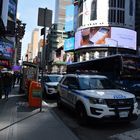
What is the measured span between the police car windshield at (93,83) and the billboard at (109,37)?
69270mm

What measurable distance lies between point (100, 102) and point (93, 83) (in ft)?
6.99

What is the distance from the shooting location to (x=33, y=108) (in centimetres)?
1454

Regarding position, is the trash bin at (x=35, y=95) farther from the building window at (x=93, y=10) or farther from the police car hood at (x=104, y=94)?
the building window at (x=93, y=10)

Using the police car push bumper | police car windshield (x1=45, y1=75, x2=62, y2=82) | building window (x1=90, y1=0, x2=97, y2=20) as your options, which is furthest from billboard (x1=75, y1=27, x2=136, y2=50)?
the police car push bumper

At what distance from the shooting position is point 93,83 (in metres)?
12.4

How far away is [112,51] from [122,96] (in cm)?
7425

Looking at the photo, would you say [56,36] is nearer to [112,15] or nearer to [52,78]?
[112,15]

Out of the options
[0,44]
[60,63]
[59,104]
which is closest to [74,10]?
[60,63]

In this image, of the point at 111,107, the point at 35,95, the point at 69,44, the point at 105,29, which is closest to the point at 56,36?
the point at 69,44

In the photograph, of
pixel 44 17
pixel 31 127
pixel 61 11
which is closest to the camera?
pixel 31 127

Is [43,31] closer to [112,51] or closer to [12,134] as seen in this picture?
[12,134]

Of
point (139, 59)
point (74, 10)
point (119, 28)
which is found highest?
point (74, 10)

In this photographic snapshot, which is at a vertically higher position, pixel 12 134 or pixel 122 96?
pixel 122 96

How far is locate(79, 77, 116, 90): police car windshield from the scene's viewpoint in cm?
1215
